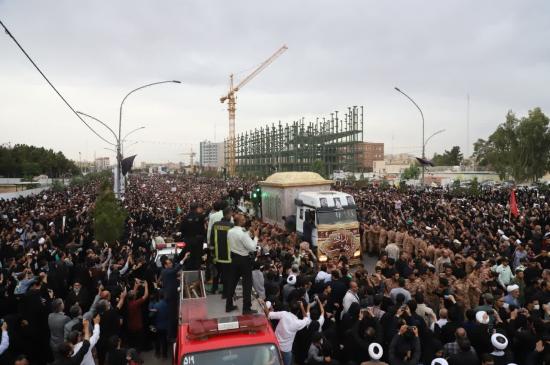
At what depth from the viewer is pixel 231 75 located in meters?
134

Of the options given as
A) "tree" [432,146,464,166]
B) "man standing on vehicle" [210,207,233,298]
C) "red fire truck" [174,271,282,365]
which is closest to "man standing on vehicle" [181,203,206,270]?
"man standing on vehicle" [210,207,233,298]

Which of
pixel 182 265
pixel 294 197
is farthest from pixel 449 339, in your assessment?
pixel 294 197

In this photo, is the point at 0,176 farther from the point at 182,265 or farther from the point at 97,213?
the point at 182,265

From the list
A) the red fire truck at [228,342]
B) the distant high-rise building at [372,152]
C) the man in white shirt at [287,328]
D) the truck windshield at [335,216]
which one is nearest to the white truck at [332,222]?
the truck windshield at [335,216]

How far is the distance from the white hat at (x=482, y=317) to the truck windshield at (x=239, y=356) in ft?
11.0

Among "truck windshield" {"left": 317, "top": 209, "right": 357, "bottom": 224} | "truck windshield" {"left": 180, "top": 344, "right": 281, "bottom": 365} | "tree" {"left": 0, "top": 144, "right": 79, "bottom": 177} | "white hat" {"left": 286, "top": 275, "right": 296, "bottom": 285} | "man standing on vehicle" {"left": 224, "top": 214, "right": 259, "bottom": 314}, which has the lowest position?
"white hat" {"left": 286, "top": 275, "right": 296, "bottom": 285}

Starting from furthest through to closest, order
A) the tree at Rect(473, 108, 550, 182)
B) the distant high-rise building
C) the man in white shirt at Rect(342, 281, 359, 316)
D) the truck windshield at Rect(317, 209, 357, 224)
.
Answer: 1. the distant high-rise building
2. the tree at Rect(473, 108, 550, 182)
3. the truck windshield at Rect(317, 209, 357, 224)
4. the man in white shirt at Rect(342, 281, 359, 316)

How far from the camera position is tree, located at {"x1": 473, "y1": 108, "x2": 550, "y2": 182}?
170 feet

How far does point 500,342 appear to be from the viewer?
205 inches

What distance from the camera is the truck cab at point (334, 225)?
14203mm

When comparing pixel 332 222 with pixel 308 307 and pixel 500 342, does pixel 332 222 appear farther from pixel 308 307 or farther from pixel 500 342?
pixel 500 342

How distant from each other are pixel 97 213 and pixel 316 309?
11.6 m

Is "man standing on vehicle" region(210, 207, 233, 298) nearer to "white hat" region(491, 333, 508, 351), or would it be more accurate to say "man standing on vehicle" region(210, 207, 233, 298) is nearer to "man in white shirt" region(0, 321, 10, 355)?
"man in white shirt" region(0, 321, 10, 355)

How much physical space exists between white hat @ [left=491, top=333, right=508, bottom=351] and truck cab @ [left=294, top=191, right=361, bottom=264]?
8.68 metres
